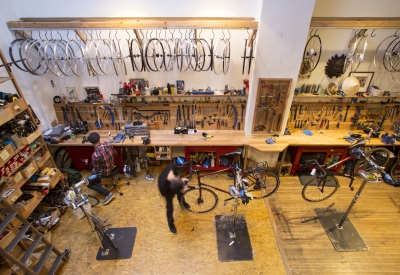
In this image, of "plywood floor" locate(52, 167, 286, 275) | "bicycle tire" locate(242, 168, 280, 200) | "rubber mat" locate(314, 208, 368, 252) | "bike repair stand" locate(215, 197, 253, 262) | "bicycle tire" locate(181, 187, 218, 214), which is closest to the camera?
"plywood floor" locate(52, 167, 286, 275)

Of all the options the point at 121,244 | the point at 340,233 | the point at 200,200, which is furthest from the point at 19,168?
the point at 340,233

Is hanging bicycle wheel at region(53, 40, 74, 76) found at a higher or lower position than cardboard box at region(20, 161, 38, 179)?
higher

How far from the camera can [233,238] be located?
11.3ft

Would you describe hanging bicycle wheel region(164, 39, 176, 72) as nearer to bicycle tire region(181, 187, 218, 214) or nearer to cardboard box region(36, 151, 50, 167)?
bicycle tire region(181, 187, 218, 214)

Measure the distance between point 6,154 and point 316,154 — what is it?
571 centimetres

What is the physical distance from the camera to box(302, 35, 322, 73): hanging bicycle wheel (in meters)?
4.02

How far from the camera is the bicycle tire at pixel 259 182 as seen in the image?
3756 mm

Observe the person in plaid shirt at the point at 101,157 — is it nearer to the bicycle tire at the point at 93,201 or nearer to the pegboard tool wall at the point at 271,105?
the bicycle tire at the point at 93,201

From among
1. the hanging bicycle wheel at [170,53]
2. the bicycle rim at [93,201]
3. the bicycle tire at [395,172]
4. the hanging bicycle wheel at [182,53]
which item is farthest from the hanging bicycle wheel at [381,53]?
the bicycle rim at [93,201]

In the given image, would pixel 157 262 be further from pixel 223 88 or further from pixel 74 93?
pixel 74 93

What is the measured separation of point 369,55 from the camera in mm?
4203

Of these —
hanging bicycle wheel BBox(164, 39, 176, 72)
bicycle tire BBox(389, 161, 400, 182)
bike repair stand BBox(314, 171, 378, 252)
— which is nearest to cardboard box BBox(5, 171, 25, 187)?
hanging bicycle wheel BBox(164, 39, 176, 72)

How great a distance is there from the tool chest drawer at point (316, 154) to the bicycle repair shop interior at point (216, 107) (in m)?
0.03

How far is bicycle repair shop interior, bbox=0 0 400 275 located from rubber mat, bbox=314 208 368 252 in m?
0.02
